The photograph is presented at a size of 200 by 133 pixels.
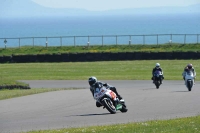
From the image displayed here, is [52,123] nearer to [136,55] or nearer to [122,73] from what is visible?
[122,73]

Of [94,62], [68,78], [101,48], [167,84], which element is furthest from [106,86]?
[101,48]

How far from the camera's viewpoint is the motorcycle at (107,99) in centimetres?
2067

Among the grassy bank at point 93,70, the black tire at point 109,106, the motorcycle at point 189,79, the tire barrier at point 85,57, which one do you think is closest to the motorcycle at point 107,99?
the black tire at point 109,106

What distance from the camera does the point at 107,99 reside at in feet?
68.2

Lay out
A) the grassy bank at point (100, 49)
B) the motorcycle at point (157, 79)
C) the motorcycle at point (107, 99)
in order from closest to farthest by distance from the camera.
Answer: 1. the motorcycle at point (107, 99)
2. the motorcycle at point (157, 79)
3. the grassy bank at point (100, 49)

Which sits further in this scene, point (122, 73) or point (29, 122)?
point (122, 73)

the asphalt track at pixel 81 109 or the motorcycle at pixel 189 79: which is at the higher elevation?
the motorcycle at pixel 189 79

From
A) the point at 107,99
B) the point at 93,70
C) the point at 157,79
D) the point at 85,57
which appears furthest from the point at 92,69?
the point at 107,99

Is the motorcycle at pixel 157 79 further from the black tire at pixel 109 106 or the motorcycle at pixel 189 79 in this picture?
the black tire at pixel 109 106

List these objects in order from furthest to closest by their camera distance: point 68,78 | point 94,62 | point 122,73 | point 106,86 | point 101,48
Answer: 1. point 101,48
2. point 94,62
3. point 122,73
4. point 68,78
5. point 106,86

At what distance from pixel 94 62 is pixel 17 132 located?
128 feet

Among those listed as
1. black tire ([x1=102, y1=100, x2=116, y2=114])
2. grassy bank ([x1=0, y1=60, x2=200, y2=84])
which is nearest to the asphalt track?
black tire ([x1=102, y1=100, x2=116, y2=114])

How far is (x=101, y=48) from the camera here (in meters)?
61.6

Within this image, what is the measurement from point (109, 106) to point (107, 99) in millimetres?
245
